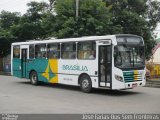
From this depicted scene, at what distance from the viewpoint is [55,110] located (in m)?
11.3

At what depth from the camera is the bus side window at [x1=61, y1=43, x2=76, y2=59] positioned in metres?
17.7

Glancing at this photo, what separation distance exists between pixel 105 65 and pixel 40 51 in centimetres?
605

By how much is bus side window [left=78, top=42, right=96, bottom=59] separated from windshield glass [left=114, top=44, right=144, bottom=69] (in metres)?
1.44

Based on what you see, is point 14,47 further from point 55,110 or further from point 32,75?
point 55,110

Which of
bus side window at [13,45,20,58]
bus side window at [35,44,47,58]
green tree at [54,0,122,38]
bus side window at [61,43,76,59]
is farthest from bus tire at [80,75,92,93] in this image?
green tree at [54,0,122,38]

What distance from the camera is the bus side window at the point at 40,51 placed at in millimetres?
20173

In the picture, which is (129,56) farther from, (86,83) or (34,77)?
(34,77)

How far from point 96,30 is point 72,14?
292 centimetres

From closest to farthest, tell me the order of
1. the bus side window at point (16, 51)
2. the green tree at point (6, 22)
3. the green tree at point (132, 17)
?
1. the bus side window at point (16, 51)
2. the green tree at point (132, 17)
3. the green tree at point (6, 22)

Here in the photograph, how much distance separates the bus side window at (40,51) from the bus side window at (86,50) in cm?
346

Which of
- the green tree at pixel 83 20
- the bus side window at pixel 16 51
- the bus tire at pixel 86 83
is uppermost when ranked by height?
the green tree at pixel 83 20

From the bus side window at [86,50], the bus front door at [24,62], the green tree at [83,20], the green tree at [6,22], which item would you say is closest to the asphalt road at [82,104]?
the bus side window at [86,50]

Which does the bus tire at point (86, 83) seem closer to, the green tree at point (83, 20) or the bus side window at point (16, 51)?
the bus side window at point (16, 51)

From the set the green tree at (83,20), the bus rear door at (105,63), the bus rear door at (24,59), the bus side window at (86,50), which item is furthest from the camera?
the green tree at (83,20)
